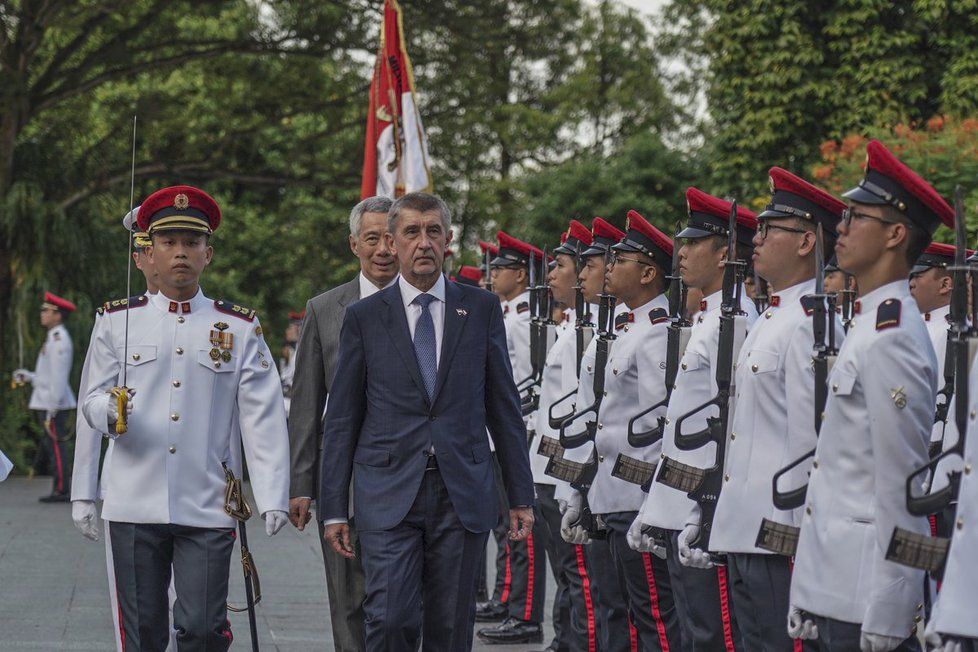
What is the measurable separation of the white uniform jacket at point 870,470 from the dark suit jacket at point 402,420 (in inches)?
53.7

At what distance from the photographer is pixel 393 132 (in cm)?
1254

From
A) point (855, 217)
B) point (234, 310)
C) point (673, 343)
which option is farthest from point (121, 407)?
point (855, 217)

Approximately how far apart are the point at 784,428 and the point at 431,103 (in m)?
16.6

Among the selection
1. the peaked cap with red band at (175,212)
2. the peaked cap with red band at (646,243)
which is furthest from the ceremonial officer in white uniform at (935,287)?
the peaked cap with red band at (175,212)

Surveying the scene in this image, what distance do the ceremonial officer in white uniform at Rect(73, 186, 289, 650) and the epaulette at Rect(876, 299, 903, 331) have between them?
2575mm

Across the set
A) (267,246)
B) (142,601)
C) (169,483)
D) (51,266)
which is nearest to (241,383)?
(169,483)

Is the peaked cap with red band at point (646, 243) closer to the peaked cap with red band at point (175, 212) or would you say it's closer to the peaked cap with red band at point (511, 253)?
the peaked cap with red band at point (175, 212)

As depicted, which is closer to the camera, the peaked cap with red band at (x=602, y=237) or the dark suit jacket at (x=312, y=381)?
the dark suit jacket at (x=312, y=381)

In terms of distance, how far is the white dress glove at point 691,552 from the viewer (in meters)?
5.56

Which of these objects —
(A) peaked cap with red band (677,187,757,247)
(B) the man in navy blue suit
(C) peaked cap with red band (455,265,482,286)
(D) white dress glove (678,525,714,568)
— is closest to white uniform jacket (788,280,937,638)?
(D) white dress glove (678,525,714,568)

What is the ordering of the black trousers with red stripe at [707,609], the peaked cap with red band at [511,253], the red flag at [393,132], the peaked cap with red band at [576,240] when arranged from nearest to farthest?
the black trousers with red stripe at [707,609]
the peaked cap with red band at [576,240]
the peaked cap with red band at [511,253]
the red flag at [393,132]

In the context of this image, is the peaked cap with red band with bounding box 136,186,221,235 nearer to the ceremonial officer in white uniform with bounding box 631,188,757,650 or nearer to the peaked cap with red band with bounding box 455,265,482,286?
the ceremonial officer in white uniform with bounding box 631,188,757,650

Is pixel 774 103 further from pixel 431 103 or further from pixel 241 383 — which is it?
pixel 241 383

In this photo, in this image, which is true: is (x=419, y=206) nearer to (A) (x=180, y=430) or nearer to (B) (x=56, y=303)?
(A) (x=180, y=430)
